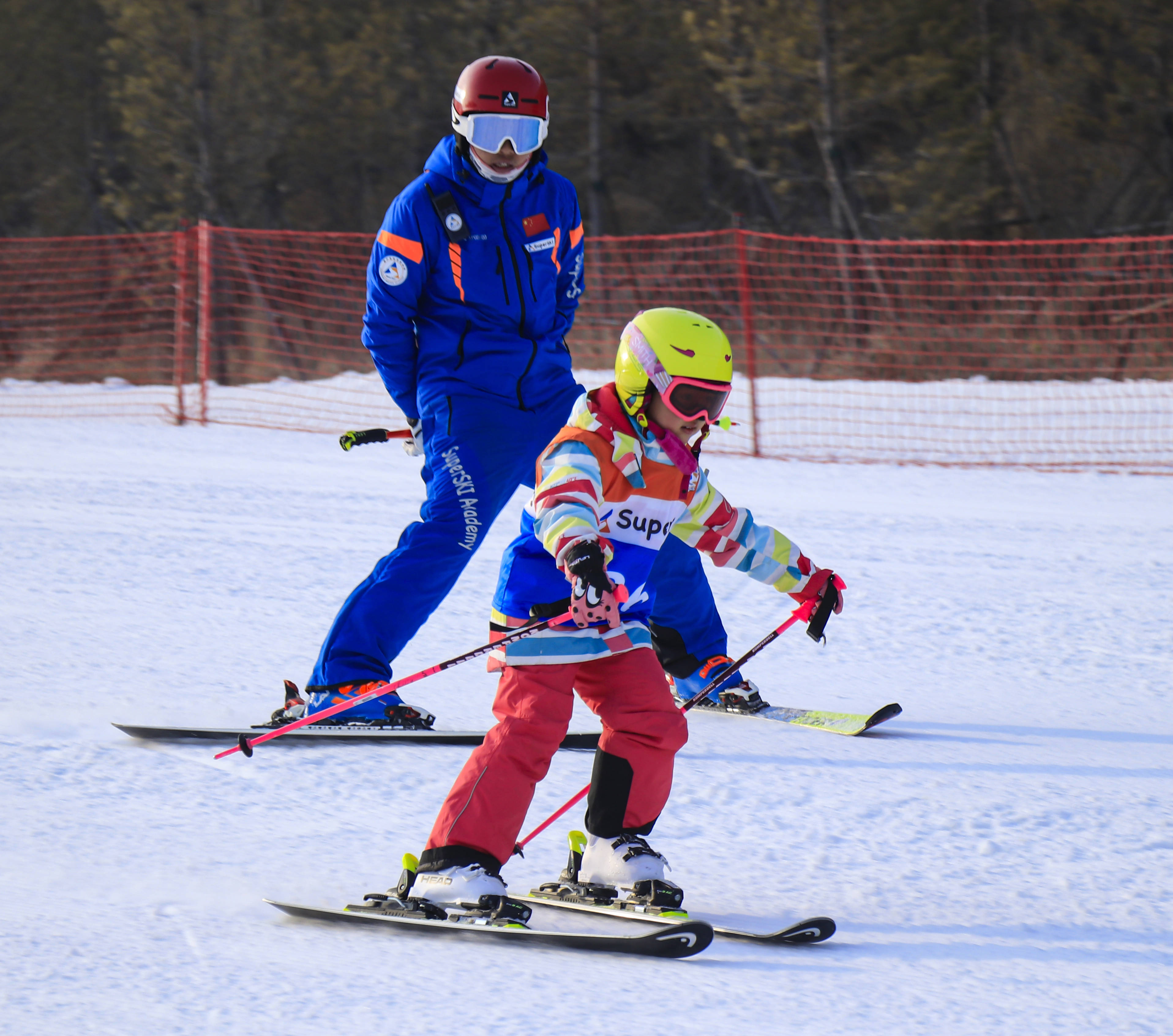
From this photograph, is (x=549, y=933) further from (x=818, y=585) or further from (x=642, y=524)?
(x=818, y=585)

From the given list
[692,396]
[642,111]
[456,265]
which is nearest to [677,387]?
[692,396]

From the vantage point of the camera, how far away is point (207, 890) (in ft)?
9.51

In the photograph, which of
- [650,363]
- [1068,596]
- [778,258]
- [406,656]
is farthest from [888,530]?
[778,258]

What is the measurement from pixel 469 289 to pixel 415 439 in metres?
0.52

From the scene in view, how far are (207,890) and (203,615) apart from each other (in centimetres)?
256

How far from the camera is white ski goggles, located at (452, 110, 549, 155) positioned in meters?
3.80

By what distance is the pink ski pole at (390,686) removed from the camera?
282 centimetres

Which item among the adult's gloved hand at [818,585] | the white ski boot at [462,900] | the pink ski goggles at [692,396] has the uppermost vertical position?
the pink ski goggles at [692,396]

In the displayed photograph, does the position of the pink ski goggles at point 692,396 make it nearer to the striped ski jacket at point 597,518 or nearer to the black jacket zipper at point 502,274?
the striped ski jacket at point 597,518

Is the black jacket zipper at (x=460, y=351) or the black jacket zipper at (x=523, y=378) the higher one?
the black jacket zipper at (x=460, y=351)

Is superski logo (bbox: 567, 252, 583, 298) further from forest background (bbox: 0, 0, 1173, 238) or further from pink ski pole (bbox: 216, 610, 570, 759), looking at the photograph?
forest background (bbox: 0, 0, 1173, 238)

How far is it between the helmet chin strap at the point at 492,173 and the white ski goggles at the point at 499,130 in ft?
0.15

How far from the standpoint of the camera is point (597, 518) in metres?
2.82

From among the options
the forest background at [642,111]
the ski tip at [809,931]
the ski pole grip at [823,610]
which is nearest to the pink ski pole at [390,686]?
the ski pole grip at [823,610]
